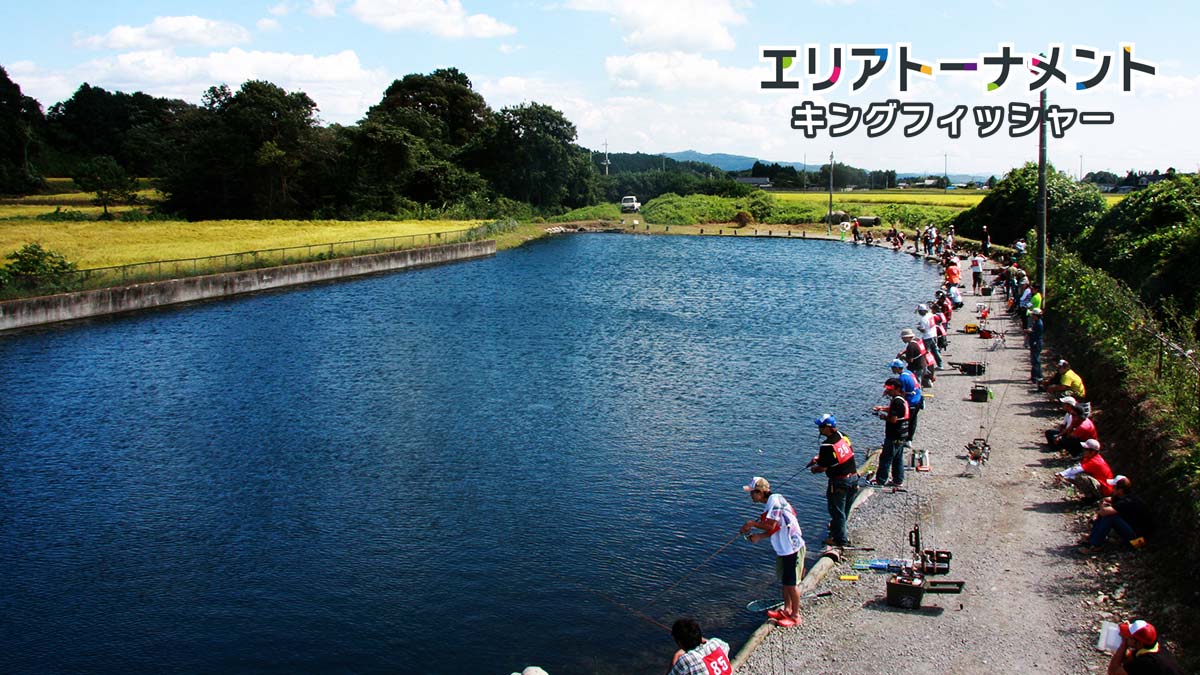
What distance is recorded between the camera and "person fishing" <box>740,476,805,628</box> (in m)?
11.4

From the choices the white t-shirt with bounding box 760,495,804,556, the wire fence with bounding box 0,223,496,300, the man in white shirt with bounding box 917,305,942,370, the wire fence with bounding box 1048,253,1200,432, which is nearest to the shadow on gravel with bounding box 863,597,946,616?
the white t-shirt with bounding box 760,495,804,556

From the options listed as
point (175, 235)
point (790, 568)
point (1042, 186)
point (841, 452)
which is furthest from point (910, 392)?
point (175, 235)

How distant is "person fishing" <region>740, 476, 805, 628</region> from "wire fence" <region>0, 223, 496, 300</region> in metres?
34.5

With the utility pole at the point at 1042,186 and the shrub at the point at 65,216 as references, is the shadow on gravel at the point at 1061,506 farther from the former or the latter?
the shrub at the point at 65,216

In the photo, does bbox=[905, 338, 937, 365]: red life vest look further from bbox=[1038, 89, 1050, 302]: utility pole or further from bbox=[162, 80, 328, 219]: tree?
bbox=[162, 80, 328, 219]: tree

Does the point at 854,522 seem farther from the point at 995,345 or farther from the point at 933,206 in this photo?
the point at 933,206

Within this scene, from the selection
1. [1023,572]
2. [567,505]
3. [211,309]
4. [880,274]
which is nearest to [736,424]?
[567,505]

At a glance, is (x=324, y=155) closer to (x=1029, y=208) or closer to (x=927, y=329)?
(x=1029, y=208)

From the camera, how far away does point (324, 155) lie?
86938 mm

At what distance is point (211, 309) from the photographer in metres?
42.2

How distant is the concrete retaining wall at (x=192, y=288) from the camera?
36.7m

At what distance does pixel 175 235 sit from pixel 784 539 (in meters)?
62.7

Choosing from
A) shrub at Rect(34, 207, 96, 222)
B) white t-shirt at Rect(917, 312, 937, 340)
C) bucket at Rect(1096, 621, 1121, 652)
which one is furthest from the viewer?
shrub at Rect(34, 207, 96, 222)

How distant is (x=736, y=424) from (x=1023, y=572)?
387 inches
